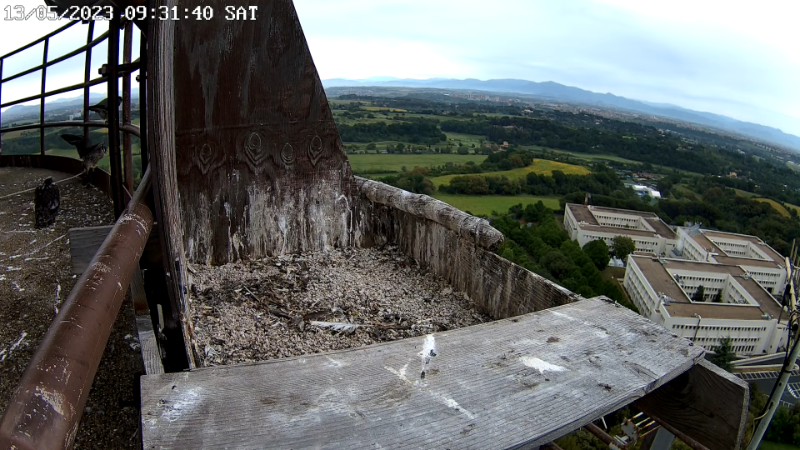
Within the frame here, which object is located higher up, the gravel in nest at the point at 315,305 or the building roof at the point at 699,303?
the gravel in nest at the point at 315,305

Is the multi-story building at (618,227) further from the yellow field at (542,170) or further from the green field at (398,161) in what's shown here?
the green field at (398,161)

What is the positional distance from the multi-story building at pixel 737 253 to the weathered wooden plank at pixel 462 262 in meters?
45.2

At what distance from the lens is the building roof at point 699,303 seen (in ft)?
100

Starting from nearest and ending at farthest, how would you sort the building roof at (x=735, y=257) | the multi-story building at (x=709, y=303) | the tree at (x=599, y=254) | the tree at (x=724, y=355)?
1. the tree at (x=724, y=355)
2. the multi-story building at (x=709, y=303)
3. the building roof at (x=735, y=257)
4. the tree at (x=599, y=254)

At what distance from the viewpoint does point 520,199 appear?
179 feet

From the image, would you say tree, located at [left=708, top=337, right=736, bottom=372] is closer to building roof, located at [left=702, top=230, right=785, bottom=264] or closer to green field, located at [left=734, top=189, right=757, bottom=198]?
building roof, located at [left=702, top=230, right=785, bottom=264]

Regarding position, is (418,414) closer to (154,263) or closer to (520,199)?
(154,263)

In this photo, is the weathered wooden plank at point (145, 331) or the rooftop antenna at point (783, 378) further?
the rooftop antenna at point (783, 378)

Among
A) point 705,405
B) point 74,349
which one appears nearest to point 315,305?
point 705,405

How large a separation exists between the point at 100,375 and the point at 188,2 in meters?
2.34

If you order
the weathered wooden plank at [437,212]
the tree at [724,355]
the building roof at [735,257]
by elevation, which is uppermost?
the weathered wooden plank at [437,212]

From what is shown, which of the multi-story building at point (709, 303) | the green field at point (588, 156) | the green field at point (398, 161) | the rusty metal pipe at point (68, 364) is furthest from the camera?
the green field at point (588, 156)

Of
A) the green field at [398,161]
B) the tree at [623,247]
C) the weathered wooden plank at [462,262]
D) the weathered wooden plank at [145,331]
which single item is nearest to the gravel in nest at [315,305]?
the weathered wooden plank at [462,262]

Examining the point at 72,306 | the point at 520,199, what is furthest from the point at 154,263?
the point at 520,199
